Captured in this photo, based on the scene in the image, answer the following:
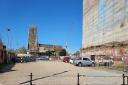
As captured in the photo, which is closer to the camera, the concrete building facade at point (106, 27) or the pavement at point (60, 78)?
the pavement at point (60, 78)

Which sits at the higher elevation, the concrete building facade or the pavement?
the concrete building facade

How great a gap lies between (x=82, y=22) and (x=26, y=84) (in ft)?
276

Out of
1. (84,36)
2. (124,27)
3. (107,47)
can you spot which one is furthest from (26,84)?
(84,36)

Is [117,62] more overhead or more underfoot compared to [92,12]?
more underfoot

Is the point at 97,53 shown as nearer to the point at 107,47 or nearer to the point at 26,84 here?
the point at 107,47

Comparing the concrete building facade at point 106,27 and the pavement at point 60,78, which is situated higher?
the concrete building facade at point 106,27

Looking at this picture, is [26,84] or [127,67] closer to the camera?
[26,84]

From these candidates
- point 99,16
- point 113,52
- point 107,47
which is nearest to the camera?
point 113,52

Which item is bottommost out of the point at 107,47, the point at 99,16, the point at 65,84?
the point at 65,84

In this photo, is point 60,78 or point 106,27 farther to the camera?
point 106,27

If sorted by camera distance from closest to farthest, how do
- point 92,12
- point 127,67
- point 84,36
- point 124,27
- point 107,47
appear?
point 127,67 → point 124,27 → point 107,47 → point 92,12 → point 84,36

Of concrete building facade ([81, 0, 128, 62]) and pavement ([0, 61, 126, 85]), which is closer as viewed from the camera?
pavement ([0, 61, 126, 85])

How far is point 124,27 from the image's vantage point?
55.8 meters

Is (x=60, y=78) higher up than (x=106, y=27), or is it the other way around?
(x=106, y=27)
